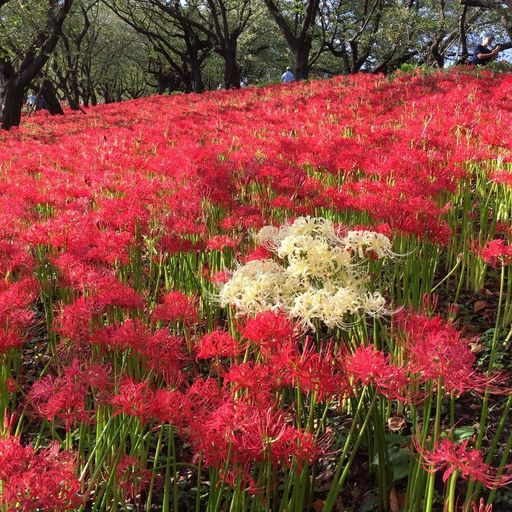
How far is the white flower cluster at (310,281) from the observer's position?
1814 millimetres

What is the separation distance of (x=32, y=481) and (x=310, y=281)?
1236 mm

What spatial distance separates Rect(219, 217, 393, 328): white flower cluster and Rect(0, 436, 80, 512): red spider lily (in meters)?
0.79

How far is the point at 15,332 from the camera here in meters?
2.08

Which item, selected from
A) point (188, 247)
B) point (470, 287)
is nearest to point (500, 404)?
point (470, 287)

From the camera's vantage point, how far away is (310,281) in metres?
2.17

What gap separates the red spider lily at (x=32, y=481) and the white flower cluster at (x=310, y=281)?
79 centimetres

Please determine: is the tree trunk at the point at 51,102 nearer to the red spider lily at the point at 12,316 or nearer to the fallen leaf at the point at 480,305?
the fallen leaf at the point at 480,305

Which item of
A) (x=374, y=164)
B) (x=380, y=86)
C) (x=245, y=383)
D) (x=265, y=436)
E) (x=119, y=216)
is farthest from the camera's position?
(x=380, y=86)

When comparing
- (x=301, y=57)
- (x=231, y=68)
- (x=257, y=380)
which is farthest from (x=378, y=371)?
(x=231, y=68)

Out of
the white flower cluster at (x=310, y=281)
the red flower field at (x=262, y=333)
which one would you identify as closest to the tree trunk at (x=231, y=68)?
the red flower field at (x=262, y=333)

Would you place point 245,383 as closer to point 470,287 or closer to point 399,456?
point 399,456

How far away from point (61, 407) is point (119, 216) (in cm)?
180

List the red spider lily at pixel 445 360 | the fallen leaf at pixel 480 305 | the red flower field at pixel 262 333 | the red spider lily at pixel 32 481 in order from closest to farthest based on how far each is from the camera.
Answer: the red spider lily at pixel 32 481 < the red spider lily at pixel 445 360 < the red flower field at pixel 262 333 < the fallen leaf at pixel 480 305

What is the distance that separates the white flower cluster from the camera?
181cm
